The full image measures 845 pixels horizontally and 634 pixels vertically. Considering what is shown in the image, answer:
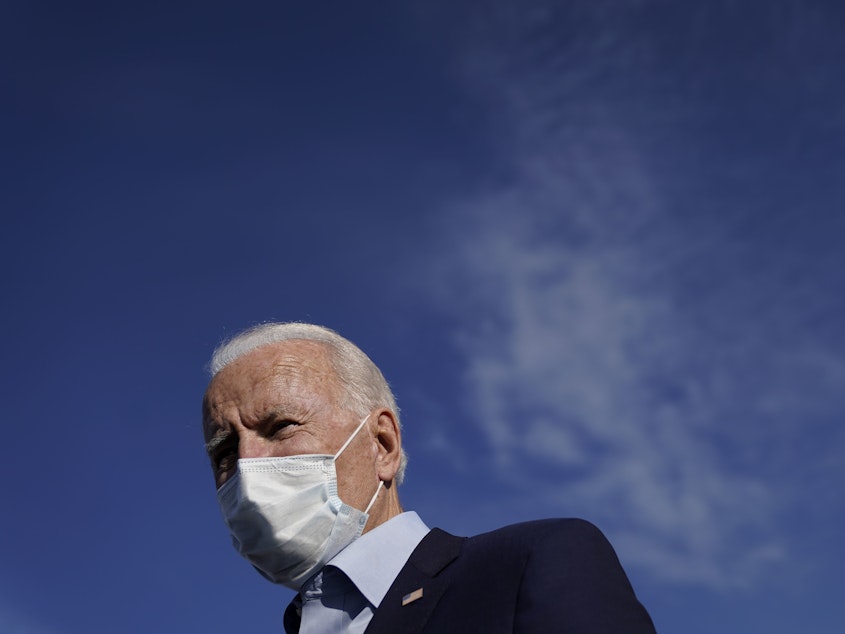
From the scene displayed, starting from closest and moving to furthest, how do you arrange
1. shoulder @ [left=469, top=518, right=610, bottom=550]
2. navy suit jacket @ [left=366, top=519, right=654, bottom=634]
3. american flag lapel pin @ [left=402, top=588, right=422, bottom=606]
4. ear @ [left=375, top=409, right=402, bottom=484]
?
navy suit jacket @ [left=366, top=519, right=654, bottom=634]
shoulder @ [left=469, top=518, right=610, bottom=550]
american flag lapel pin @ [left=402, top=588, right=422, bottom=606]
ear @ [left=375, top=409, right=402, bottom=484]

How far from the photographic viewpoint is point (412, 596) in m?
4.08

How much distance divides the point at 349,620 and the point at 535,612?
1.40 m

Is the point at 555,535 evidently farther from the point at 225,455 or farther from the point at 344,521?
the point at 225,455

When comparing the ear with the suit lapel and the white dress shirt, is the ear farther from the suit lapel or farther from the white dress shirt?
the suit lapel

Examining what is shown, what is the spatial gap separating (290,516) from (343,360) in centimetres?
111

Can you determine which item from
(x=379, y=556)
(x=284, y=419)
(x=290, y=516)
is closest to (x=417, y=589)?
(x=379, y=556)

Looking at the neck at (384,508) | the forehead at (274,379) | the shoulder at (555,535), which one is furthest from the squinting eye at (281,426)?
the shoulder at (555,535)

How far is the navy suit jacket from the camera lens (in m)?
3.24

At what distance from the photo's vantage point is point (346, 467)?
17.2ft

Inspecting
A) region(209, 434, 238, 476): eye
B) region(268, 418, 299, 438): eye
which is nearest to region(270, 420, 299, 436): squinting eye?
region(268, 418, 299, 438): eye

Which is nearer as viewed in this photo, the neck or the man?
the man

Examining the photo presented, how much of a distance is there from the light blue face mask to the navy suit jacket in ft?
2.64

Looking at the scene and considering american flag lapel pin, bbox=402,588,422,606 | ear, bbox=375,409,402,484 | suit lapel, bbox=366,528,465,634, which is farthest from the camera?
ear, bbox=375,409,402,484

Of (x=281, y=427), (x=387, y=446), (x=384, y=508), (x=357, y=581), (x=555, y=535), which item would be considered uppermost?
(x=387, y=446)
